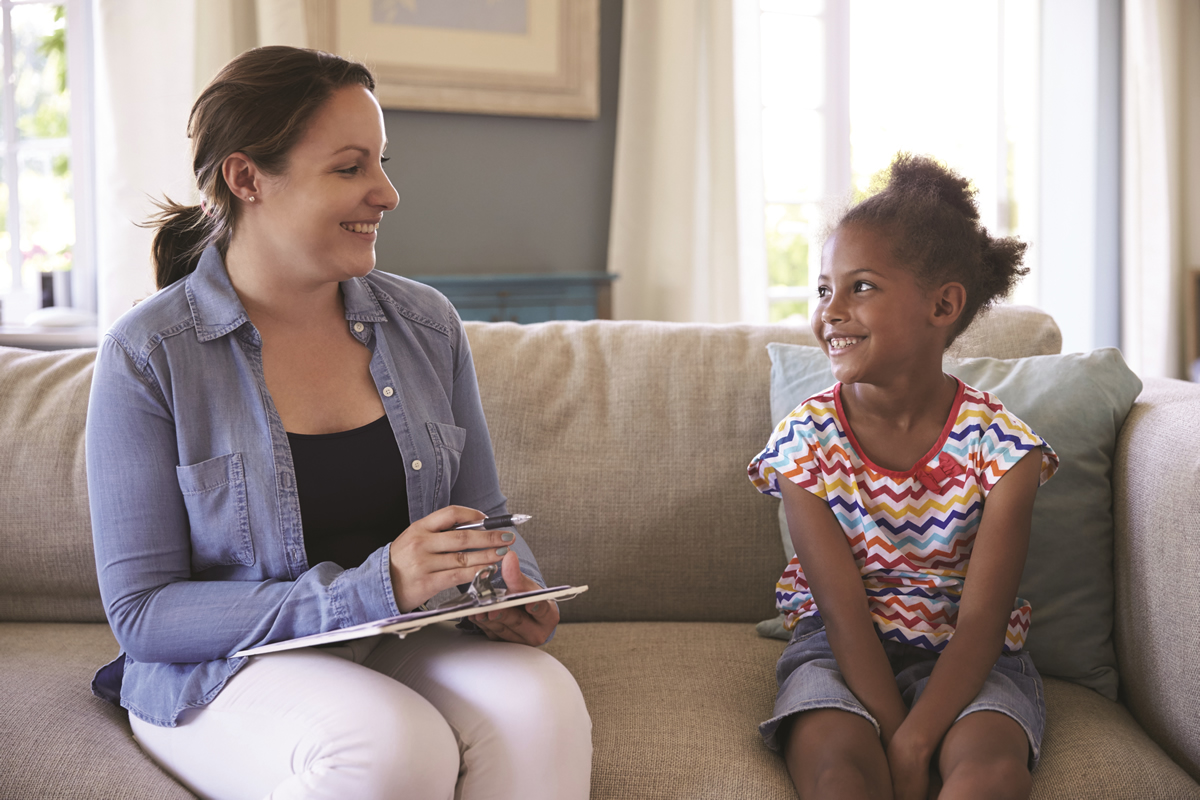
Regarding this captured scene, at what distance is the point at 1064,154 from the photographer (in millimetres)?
3910

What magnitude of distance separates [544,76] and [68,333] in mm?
1712

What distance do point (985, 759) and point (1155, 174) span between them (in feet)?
11.2

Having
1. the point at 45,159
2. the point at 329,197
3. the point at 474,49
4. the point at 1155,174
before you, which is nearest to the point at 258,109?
the point at 329,197

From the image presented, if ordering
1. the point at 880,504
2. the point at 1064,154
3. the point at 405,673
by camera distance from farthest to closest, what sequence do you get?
the point at 1064,154, the point at 880,504, the point at 405,673

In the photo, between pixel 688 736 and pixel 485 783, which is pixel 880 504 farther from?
pixel 485 783

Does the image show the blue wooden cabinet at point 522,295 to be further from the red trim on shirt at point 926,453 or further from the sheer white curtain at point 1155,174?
the sheer white curtain at point 1155,174

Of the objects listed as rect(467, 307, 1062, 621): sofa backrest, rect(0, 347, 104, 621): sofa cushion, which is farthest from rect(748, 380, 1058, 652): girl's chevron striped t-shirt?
rect(0, 347, 104, 621): sofa cushion

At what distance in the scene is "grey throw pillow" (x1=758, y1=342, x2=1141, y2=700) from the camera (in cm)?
132

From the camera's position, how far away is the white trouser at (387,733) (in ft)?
3.12

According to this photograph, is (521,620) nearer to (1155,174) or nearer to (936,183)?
(936,183)

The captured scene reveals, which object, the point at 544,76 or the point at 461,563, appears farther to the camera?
the point at 544,76

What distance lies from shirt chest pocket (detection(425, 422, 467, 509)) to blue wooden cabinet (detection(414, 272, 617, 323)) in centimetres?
178

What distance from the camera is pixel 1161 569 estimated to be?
4.00ft

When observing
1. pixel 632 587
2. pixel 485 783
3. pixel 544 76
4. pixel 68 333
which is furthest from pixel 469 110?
pixel 485 783
